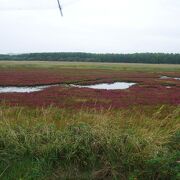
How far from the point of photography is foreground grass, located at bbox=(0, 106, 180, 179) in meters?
6.38

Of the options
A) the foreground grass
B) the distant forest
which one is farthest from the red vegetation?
the distant forest

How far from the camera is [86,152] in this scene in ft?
22.8

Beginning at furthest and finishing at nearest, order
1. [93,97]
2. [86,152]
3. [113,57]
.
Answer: [113,57] → [93,97] → [86,152]

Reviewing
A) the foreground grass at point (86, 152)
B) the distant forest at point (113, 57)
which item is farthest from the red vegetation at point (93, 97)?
the distant forest at point (113, 57)

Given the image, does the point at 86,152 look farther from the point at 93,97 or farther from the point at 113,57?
the point at 113,57

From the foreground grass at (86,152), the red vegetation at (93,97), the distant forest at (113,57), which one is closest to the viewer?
the foreground grass at (86,152)

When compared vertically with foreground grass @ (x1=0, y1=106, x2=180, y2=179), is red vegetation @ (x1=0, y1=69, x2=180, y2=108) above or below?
below

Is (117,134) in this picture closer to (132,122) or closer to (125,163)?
(125,163)

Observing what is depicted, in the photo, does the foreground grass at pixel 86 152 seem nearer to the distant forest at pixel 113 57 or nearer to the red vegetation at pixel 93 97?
the red vegetation at pixel 93 97

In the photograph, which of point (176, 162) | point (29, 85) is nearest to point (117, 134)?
point (176, 162)

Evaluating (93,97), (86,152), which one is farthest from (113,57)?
(86,152)

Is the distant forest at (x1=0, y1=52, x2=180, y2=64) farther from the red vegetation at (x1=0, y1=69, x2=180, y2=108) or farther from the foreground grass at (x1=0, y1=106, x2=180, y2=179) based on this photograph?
the foreground grass at (x1=0, y1=106, x2=180, y2=179)

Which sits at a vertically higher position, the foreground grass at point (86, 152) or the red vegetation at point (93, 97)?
the foreground grass at point (86, 152)

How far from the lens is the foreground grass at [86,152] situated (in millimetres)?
6375
